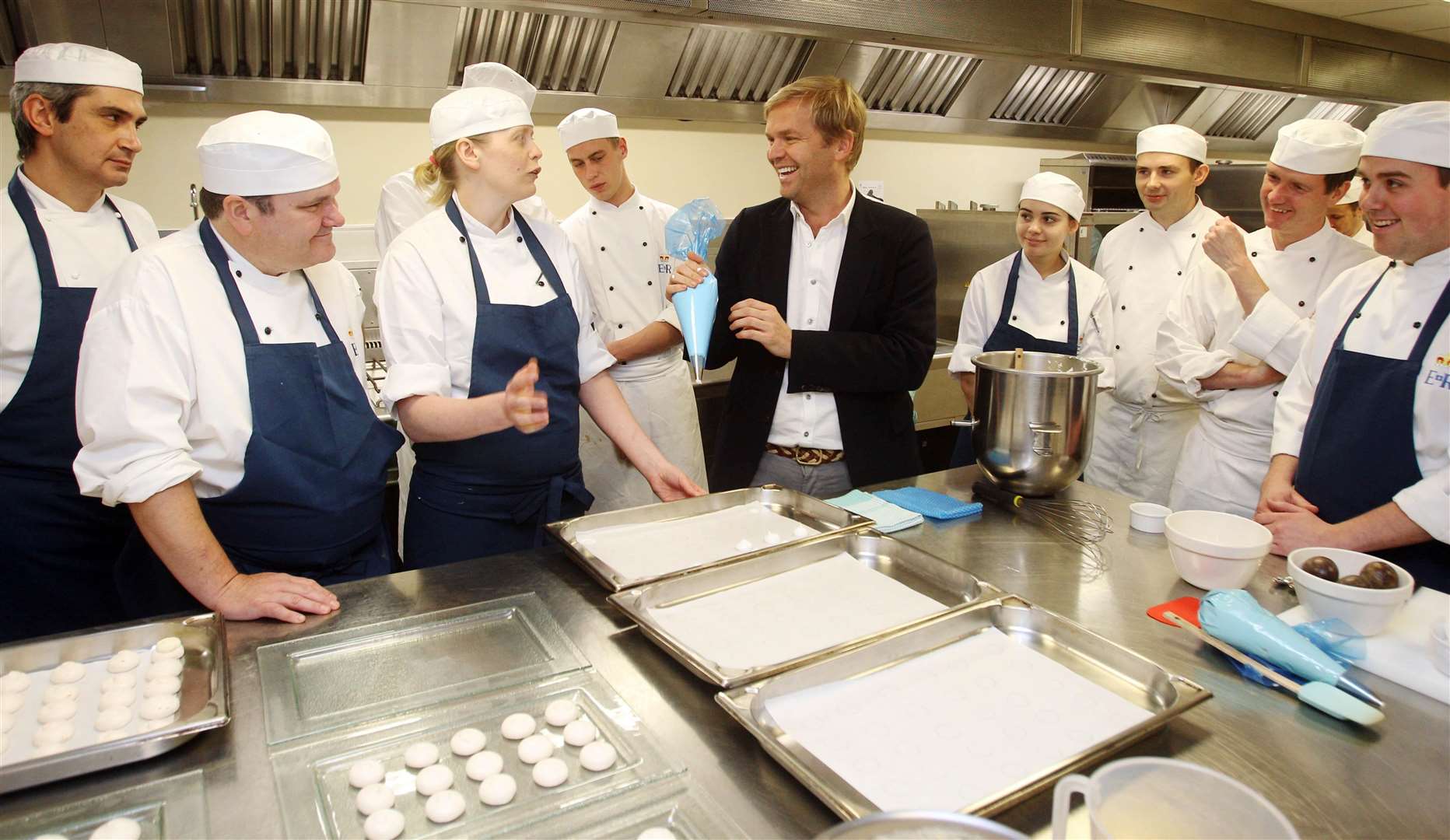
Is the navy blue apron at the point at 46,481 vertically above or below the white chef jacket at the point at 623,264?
below

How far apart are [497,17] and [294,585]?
120 inches

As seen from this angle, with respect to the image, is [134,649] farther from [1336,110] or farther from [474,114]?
[1336,110]

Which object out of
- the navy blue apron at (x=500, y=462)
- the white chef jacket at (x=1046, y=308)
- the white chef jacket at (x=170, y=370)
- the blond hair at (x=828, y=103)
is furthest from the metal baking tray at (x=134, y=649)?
the white chef jacket at (x=1046, y=308)

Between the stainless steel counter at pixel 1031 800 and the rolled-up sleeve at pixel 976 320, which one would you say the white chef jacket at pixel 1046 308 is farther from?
the stainless steel counter at pixel 1031 800

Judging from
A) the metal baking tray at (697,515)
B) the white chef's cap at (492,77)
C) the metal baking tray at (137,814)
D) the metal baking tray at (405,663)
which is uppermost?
the white chef's cap at (492,77)

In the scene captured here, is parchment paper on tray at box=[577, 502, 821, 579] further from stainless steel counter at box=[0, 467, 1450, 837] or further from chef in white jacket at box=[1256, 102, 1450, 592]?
chef in white jacket at box=[1256, 102, 1450, 592]

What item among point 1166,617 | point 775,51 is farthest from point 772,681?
point 775,51

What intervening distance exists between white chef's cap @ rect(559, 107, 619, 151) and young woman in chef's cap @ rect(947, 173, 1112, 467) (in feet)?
5.02

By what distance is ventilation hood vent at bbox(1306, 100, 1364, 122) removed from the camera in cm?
678

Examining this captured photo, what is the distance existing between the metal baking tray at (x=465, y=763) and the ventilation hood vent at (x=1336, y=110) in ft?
25.6

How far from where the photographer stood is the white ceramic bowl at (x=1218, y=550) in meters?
1.53

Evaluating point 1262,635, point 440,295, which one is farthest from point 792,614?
point 440,295

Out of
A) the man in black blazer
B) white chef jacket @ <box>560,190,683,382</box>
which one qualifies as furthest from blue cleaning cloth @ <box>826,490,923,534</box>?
white chef jacket @ <box>560,190,683,382</box>

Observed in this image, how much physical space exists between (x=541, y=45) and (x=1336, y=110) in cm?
652
